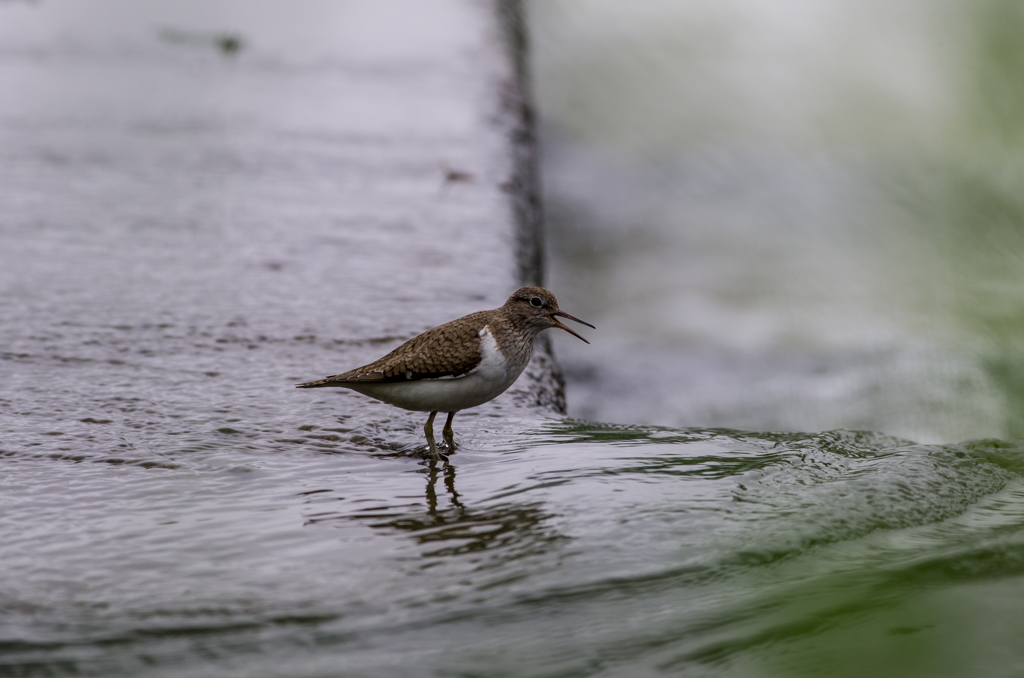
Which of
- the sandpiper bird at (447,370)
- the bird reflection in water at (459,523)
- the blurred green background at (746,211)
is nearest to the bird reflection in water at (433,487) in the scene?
the bird reflection in water at (459,523)

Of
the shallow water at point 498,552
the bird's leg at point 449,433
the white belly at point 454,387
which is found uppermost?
the white belly at point 454,387

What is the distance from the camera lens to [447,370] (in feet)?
13.4

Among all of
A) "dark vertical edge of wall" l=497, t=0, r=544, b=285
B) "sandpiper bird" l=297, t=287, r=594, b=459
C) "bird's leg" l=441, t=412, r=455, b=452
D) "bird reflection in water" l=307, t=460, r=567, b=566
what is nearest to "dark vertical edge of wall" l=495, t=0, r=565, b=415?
"dark vertical edge of wall" l=497, t=0, r=544, b=285

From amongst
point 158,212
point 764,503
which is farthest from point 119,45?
point 764,503

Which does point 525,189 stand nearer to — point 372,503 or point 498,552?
point 372,503

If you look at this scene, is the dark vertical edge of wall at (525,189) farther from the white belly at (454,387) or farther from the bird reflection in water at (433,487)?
the bird reflection in water at (433,487)

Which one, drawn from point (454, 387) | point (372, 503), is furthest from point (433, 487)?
point (454, 387)

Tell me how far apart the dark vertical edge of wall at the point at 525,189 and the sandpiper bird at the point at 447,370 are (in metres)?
0.90

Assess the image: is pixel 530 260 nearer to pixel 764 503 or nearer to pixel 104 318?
pixel 104 318

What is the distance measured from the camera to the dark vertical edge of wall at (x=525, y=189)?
553cm

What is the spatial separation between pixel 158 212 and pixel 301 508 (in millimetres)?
4768

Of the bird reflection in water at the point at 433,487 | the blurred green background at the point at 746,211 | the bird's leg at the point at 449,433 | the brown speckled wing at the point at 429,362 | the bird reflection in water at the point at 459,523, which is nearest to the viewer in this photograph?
the bird reflection in water at the point at 459,523

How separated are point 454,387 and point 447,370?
0.08 meters

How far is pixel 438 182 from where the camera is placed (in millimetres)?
8281
